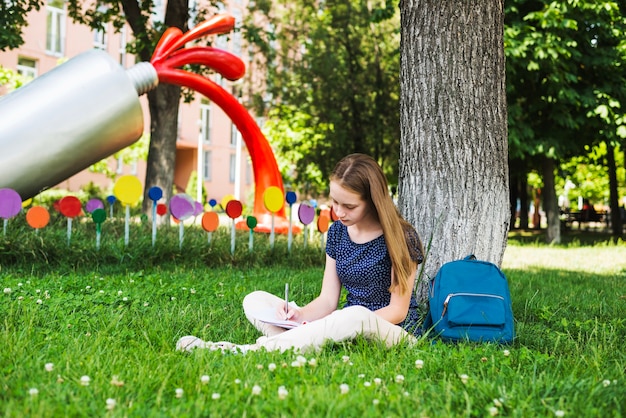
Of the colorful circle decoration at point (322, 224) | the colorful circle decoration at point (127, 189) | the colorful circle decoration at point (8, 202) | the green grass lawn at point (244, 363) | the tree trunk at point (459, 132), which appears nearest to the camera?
the green grass lawn at point (244, 363)

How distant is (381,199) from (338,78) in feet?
46.5

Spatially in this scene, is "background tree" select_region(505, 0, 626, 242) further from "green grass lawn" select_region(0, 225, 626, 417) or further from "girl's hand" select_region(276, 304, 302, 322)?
"girl's hand" select_region(276, 304, 302, 322)

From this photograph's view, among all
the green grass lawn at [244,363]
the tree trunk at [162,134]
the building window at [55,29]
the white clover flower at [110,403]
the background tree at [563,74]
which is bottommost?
the green grass lawn at [244,363]

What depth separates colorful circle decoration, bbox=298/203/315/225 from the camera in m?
7.41

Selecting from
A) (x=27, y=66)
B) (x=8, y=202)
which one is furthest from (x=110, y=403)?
(x=27, y=66)

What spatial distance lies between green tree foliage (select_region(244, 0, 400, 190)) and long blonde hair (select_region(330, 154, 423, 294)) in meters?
13.5

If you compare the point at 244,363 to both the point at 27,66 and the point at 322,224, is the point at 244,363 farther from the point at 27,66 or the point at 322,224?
the point at 27,66

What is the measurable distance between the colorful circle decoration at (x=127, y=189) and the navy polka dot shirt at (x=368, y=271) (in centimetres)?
347

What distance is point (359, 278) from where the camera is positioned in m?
3.55

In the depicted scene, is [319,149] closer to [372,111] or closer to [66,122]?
[372,111]

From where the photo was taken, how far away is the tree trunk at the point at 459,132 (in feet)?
14.3

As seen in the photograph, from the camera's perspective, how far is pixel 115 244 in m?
6.40

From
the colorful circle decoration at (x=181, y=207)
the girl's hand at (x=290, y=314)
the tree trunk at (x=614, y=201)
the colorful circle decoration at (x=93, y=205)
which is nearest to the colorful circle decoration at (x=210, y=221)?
the colorful circle decoration at (x=181, y=207)

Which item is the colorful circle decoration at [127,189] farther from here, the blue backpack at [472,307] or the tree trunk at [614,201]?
the tree trunk at [614,201]
